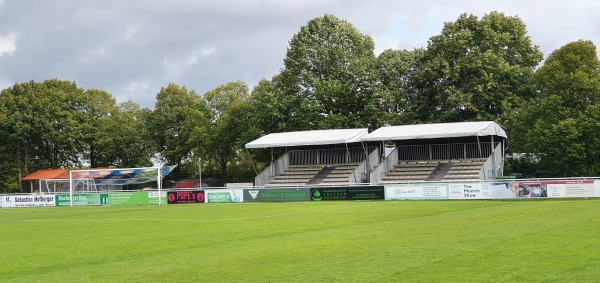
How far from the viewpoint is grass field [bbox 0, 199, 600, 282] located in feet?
45.6

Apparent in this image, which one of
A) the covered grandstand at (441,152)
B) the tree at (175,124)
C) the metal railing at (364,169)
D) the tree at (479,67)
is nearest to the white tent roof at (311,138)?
the covered grandstand at (441,152)

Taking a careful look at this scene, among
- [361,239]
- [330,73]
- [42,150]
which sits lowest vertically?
[361,239]

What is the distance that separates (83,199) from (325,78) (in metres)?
26.1

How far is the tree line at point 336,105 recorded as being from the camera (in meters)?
56.5

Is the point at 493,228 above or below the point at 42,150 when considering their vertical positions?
below

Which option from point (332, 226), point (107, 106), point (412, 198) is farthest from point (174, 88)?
point (332, 226)

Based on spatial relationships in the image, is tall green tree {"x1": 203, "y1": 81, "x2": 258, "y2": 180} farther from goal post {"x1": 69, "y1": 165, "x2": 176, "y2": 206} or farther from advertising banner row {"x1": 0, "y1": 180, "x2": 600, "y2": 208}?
advertising banner row {"x1": 0, "y1": 180, "x2": 600, "y2": 208}

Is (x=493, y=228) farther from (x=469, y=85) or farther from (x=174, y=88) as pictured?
(x=174, y=88)

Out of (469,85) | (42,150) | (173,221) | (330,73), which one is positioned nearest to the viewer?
(173,221)

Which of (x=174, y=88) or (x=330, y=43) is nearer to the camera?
(x=330, y=43)

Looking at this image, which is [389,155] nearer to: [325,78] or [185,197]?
[325,78]

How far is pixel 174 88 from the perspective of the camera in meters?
84.9

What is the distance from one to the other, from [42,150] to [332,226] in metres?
68.7

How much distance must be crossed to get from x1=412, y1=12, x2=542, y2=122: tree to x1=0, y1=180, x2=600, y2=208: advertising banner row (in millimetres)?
17007
